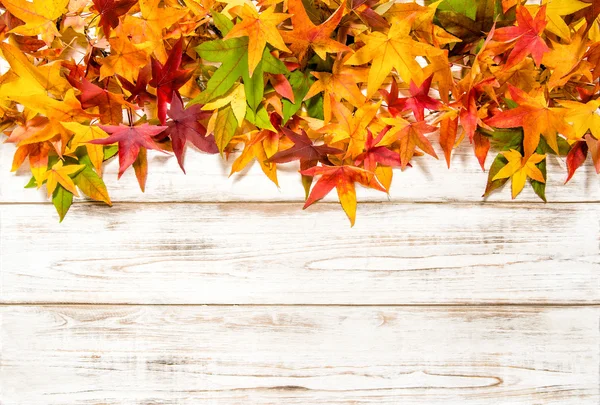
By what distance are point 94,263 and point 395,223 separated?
0.44 meters

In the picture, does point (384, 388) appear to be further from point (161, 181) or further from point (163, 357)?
point (161, 181)

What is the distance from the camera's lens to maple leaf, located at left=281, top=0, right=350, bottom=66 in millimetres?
515

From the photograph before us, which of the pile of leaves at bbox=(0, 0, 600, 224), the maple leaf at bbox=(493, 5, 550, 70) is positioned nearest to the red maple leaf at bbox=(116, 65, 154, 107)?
the pile of leaves at bbox=(0, 0, 600, 224)

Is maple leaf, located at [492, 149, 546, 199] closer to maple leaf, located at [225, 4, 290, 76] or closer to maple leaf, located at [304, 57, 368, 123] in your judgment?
maple leaf, located at [304, 57, 368, 123]

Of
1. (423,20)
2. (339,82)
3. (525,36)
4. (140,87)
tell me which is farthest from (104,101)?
(525,36)

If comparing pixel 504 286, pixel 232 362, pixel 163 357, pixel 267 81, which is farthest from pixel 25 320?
pixel 504 286

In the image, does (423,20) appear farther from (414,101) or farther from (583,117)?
(583,117)

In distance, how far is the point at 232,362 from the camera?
2.15ft

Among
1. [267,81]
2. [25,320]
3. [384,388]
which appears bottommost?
[384,388]

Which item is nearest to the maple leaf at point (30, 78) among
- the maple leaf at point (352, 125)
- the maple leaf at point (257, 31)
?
the maple leaf at point (257, 31)

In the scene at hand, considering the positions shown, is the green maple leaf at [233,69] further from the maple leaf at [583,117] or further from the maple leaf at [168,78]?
the maple leaf at [583,117]

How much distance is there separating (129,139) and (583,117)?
1.95 ft

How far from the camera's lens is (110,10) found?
0.55m

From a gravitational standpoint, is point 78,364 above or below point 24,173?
below
